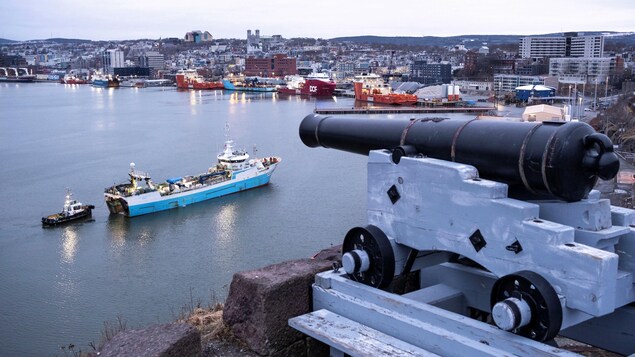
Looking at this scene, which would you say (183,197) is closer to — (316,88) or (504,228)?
(504,228)

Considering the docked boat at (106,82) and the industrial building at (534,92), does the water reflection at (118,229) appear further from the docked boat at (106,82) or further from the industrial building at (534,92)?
the docked boat at (106,82)

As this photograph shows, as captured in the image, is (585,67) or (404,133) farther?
(585,67)

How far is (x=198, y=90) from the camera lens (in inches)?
2448

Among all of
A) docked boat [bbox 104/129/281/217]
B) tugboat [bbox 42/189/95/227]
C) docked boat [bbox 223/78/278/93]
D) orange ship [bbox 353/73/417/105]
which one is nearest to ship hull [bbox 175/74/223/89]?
docked boat [bbox 223/78/278/93]

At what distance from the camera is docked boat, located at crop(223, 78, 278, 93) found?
57.1m

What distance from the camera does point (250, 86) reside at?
59.4 metres

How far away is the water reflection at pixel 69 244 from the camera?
1025 centimetres

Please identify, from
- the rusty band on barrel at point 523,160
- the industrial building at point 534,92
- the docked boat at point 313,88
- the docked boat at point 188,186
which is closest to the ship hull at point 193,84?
the docked boat at point 313,88

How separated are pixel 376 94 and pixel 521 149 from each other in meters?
42.9

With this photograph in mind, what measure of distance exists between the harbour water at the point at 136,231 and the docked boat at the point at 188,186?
232 mm

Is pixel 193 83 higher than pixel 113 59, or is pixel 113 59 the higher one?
pixel 113 59

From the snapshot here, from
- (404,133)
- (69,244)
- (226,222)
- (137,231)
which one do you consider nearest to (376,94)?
(226,222)

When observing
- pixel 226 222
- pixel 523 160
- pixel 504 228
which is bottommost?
pixel 226 222

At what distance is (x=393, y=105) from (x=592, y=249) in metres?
41.0
